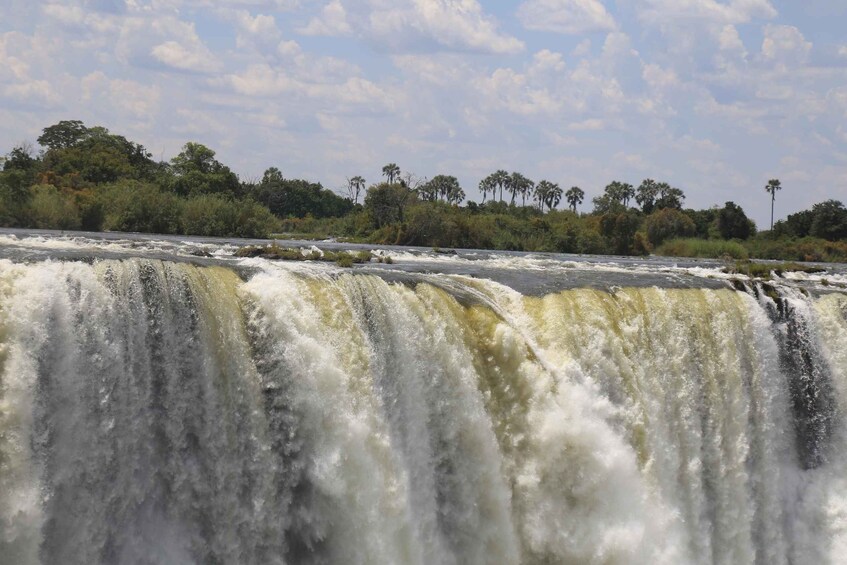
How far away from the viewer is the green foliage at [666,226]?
63125mm

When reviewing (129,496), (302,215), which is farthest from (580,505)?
(302,215)

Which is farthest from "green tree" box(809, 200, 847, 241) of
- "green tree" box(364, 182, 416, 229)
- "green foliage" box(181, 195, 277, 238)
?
"green foliage" box(181, 195, 277, 238)

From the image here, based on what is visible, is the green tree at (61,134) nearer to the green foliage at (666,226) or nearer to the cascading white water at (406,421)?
the green foliage at (666,226)

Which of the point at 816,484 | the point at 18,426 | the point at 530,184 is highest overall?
the point at 530,184

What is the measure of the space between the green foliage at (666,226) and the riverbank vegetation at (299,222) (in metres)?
0.07

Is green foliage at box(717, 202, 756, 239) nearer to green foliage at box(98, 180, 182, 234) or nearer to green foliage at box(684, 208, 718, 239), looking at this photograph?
green foliage at box(684, 208, 718, 239)

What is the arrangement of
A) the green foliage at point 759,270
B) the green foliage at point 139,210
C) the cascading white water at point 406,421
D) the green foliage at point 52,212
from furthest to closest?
the green foliage at point 139,210 < the green foliage at point 52,212 < the green foliage at point 759,270 < the cascading white water at point 406,421

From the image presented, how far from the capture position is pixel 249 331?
1302 cm

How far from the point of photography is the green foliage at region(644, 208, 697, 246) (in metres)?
63.1

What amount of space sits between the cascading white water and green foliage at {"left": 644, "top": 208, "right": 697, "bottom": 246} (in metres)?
44.3

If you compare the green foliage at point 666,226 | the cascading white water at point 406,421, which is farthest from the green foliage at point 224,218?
the cascading white water at point 406,421

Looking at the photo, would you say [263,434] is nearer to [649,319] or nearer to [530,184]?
[649,319]

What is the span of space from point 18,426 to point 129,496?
1505 millimetres

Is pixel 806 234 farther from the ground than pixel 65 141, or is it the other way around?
pixel 65 141
